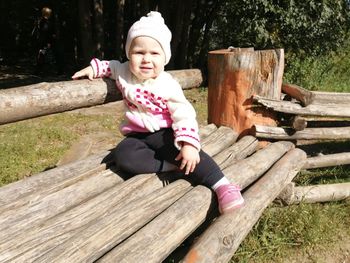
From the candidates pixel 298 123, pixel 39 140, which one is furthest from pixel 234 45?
pixel 298 123

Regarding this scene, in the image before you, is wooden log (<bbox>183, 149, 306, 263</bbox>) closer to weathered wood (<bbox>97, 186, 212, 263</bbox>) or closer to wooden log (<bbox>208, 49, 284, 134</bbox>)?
weathered wood (<bbox>97, 186, 212, 263</bbox>)

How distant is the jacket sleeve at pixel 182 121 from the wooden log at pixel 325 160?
2078 mm

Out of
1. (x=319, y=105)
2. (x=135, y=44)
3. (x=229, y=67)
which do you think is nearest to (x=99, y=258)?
(x=135, y=44)

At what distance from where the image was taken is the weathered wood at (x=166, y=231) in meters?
1.96

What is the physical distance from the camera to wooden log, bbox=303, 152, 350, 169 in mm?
4332

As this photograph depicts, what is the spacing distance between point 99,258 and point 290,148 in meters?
2.54

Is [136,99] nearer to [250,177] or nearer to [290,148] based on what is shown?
[250,177]

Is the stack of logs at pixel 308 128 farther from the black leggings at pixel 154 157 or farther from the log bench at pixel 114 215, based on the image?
the black leggings at pixel 154 157

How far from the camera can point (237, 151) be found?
11.3 feet

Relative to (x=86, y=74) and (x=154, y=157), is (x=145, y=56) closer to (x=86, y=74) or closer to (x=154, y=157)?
(x=86, y=74)

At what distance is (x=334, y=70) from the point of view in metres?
10.2

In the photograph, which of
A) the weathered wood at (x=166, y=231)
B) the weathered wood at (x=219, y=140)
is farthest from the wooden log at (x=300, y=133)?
the weathered wood at (x=166, y=231)

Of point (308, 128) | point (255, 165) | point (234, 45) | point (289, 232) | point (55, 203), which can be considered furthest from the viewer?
point (234, 45)

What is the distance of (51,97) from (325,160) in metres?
2.98
